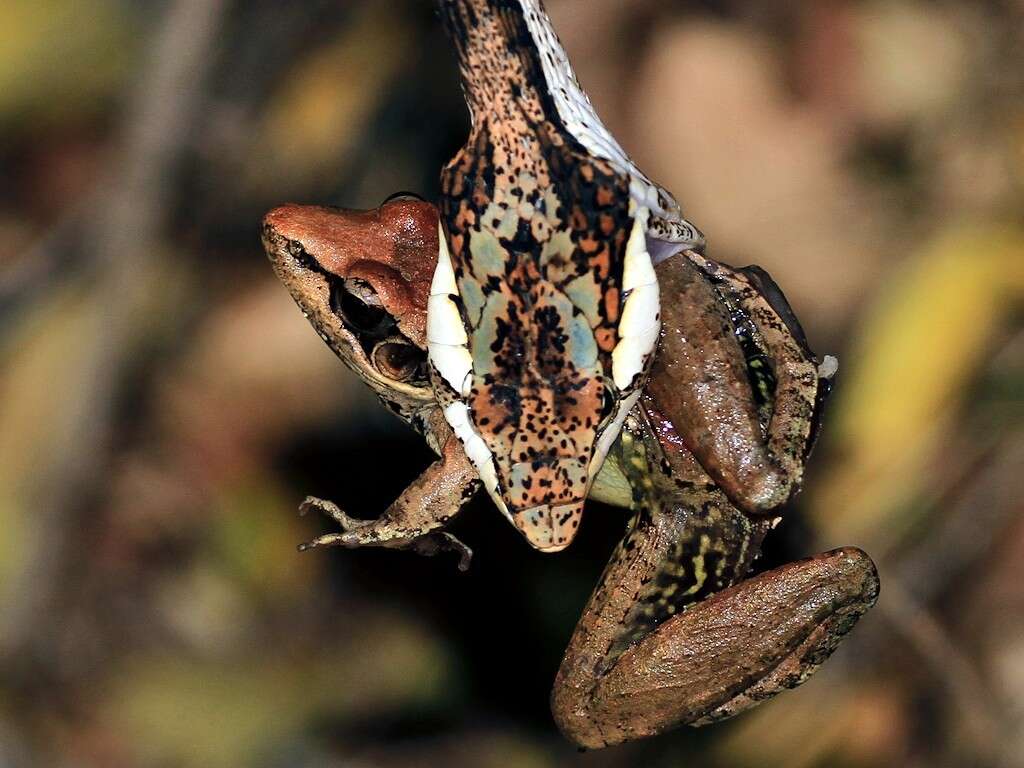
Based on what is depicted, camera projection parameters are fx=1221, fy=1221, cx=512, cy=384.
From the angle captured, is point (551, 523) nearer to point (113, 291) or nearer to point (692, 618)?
point (692, 618)

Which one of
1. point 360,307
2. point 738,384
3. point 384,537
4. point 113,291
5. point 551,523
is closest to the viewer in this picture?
point 551,523

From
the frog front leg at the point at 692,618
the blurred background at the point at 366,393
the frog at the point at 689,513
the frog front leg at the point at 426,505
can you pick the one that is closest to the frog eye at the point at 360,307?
the frog at the point at 689,513

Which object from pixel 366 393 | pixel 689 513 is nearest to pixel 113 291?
pixel 366 393

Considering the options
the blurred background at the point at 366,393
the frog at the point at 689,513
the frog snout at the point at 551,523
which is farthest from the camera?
the blurred background at the point at 366,393

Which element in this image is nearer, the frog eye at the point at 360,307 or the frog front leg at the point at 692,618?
the frog front leg at the point at 692,618

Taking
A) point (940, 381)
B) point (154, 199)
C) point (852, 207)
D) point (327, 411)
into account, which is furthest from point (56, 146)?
point (940, 381)

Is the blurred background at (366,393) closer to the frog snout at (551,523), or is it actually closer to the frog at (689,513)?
the frog at (689,513)
